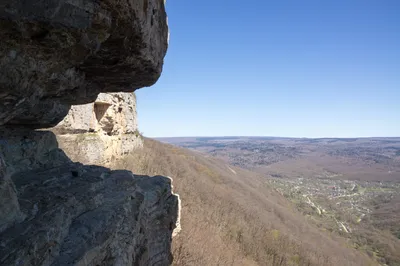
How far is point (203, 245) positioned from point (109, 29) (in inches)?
248

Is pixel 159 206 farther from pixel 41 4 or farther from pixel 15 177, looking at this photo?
pixel 41 4

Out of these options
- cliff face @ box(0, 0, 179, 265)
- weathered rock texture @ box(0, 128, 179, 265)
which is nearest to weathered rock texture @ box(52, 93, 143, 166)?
weathered rock texture @ box(0, 128, 179, 265)

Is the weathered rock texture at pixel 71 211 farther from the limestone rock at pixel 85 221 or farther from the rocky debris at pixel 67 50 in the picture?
the rocky debris at pixel 67 50

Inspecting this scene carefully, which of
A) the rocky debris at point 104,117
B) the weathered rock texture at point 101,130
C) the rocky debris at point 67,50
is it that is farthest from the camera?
the rocky debris at point 104,117

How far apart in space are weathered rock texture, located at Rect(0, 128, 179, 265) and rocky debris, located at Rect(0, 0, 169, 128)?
0.55m

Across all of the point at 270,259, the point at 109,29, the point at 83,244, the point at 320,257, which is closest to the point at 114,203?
the point at 83,244

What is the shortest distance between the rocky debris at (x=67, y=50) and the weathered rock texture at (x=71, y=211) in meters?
0.55

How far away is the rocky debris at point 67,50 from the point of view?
226 cm

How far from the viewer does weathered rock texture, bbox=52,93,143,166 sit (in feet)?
30.4

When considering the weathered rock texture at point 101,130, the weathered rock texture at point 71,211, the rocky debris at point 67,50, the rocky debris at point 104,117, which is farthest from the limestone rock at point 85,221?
the rocky debris at point 104,117

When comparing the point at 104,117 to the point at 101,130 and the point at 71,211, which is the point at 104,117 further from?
the point at 71,211

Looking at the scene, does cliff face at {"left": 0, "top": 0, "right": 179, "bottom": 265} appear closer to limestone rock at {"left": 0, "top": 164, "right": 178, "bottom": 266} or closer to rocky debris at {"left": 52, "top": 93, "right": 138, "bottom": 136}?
limestone rock at {"left": 0, "top": 164, "right": 178, "bottom": 266}

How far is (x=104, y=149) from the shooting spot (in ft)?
36.4

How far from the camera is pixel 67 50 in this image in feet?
9.07
